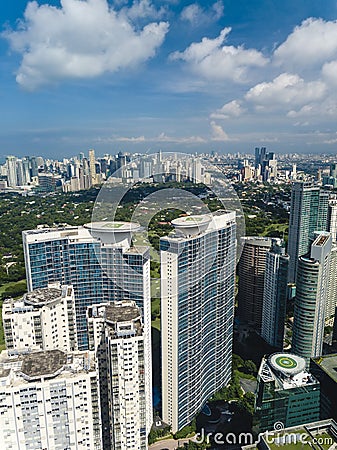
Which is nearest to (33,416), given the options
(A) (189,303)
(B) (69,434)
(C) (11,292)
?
(B) (69,434)

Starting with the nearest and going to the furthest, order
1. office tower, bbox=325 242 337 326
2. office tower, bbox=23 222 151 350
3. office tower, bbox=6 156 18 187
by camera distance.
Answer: office tower, bbox=23 222 151 350 → office tower, bbox=325 242 337 326 → office tower, bbox=6 156 18 187

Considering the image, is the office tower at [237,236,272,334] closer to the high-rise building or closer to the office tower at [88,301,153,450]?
the office tower at [88,301,153,450]

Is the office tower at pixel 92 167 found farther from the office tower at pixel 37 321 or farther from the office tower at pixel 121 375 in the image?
the office tower at pixel 121 375

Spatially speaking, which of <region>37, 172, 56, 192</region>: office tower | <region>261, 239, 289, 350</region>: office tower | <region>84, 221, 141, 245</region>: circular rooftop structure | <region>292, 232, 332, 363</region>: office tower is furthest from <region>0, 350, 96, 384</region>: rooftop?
<region>37, 172, 56, 192</region>: office tower

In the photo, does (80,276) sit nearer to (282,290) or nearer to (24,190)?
(282,290)

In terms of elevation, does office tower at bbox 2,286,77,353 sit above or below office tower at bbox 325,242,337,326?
above

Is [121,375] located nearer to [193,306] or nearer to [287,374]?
[193,306]

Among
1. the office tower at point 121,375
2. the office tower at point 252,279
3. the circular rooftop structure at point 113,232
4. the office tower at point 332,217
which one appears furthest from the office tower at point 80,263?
the office tower at point 332,217
